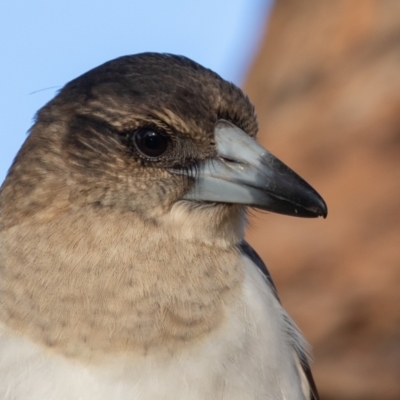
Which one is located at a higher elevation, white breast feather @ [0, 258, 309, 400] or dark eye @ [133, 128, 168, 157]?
dark eye @ [133, 128, 168, 157]

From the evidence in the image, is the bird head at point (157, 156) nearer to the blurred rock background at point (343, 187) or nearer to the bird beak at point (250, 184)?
the bird beak at point (250, 184)

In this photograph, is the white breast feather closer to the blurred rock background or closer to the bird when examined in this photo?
the bird

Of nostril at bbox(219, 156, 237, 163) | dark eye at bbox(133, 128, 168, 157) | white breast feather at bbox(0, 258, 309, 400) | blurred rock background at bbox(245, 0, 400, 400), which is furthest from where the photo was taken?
blurred rock background at bbox(245, 0, 400, 400)

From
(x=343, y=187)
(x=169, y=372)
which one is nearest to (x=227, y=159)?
(x=169, y=372)

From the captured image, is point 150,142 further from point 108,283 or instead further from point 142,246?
point 108,283

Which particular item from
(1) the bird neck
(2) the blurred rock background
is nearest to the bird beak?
(1) the bird neck
